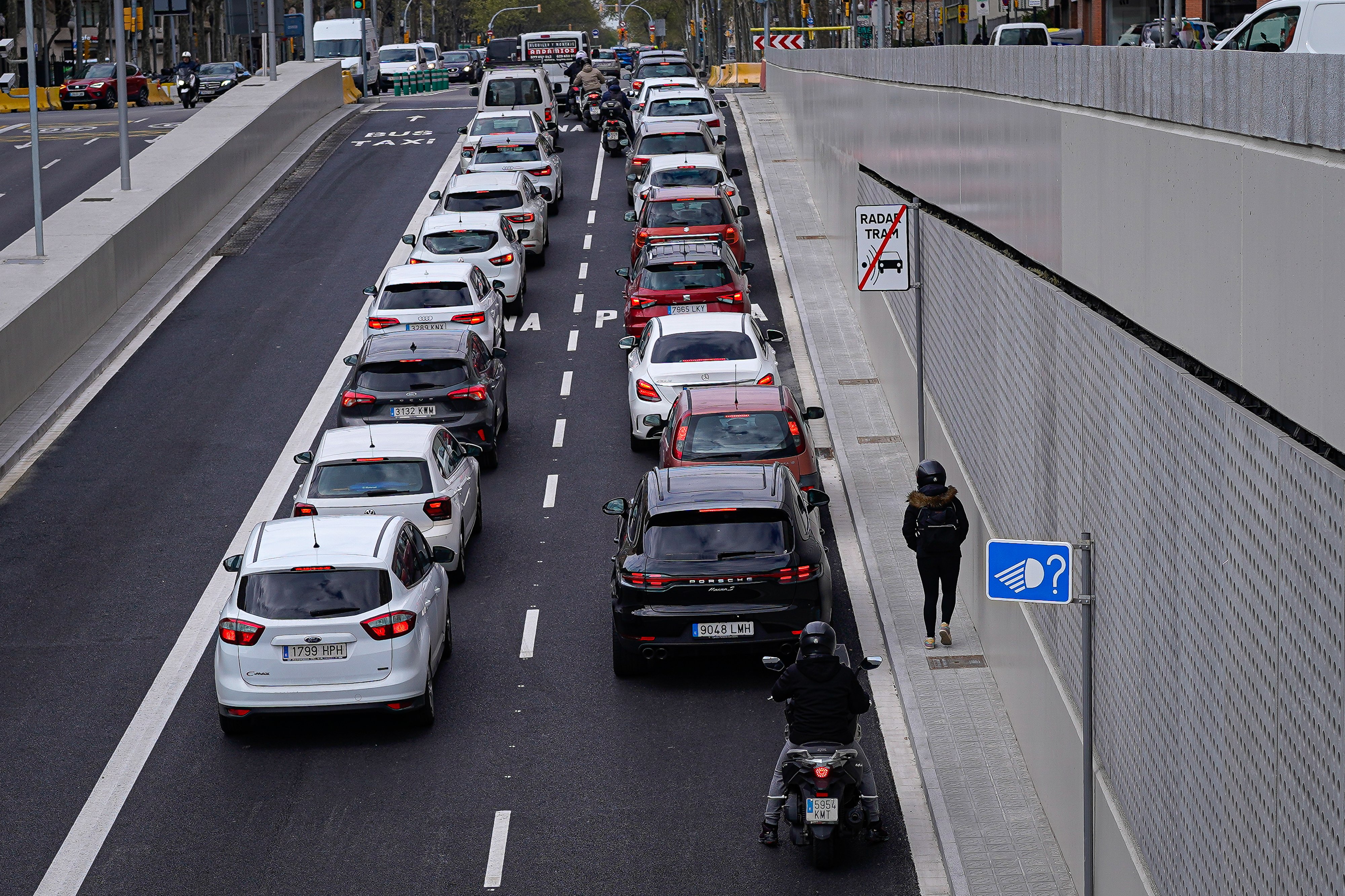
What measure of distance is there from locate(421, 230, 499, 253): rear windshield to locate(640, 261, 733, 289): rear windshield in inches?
168

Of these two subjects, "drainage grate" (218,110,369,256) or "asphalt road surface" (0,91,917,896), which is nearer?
"asphalt road surface" (0,91,917,896)

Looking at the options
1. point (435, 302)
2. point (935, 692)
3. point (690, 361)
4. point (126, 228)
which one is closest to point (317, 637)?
point (935, 692)

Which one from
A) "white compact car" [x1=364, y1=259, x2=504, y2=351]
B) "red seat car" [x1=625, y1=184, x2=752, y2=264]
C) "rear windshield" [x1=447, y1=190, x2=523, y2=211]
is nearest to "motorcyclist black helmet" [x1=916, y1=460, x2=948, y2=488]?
"white compact car" [x1=364, y1=259, x2=504, y2=351]

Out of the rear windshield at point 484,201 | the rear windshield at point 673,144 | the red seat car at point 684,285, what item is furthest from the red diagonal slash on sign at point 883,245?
the rear windshield at point 673,144

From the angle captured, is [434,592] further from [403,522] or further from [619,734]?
[619,734]

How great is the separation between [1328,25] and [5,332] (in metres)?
16.8

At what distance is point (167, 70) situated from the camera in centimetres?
10119

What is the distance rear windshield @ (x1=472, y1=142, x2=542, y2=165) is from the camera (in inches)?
1548

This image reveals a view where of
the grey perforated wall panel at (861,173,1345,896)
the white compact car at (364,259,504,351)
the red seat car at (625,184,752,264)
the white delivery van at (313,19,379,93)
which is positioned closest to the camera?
the grey perforated wall panel at (861,173,1345,896)

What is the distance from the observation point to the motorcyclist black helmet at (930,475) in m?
14.3

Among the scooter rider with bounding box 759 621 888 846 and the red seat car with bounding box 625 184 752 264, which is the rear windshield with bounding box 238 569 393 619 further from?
the red seat car with bounding box 625 184 752 264

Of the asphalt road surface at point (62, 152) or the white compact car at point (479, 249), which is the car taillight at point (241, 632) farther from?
the asphalt road surface at point (62, 152)

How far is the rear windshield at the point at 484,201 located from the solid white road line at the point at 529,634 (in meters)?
17.6

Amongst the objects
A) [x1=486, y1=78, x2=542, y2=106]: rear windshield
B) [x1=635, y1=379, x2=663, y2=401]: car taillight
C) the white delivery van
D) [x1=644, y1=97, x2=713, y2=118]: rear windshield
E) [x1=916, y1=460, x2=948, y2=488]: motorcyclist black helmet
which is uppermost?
the white delivery van
